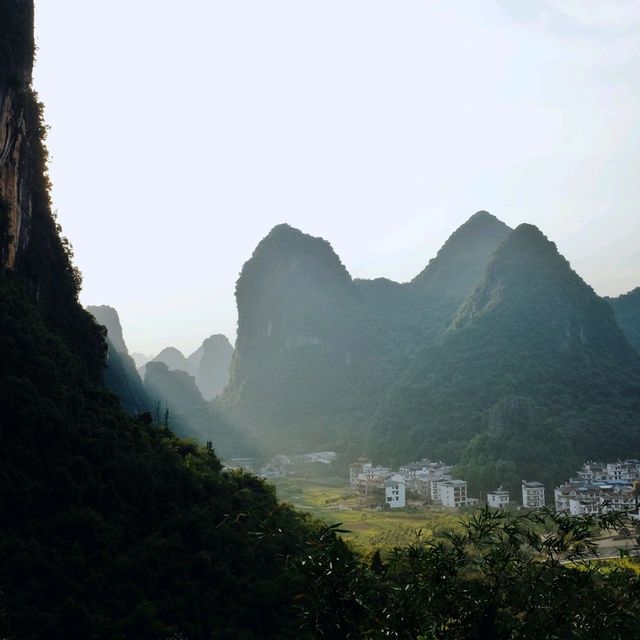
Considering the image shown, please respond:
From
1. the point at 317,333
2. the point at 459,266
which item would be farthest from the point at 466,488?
the point at 459,266

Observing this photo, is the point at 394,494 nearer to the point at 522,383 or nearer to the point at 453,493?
the point at 453,493

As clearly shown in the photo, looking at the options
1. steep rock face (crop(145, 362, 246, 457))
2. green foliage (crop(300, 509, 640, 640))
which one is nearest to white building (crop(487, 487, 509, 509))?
steep rock face (crop(145, 362, 246, 457))

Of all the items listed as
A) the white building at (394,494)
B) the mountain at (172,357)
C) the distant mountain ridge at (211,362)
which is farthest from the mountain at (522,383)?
the mountain at (172,357)

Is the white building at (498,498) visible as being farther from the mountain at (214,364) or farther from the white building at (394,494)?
the mountain at (214,364)

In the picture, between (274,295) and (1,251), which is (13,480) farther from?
(274,295)

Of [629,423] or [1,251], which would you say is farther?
[629,423]

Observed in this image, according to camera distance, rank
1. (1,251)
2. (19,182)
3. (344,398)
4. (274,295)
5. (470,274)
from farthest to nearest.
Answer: (470,274) < (274,295) < (344,398) < (19,182) < (1,251)

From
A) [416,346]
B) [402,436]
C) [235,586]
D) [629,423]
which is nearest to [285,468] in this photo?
[402,436]
